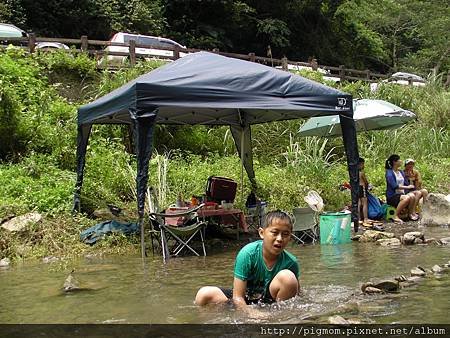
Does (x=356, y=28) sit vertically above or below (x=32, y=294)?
above

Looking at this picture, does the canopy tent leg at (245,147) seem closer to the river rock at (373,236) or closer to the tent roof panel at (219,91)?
the tent roof panel at (219,91)

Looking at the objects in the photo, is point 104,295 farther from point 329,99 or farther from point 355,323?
point 329,99

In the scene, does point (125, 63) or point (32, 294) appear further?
point (125, 63)

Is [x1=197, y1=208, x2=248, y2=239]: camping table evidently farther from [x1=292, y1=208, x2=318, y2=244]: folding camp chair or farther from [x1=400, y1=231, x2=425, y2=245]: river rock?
[x1=400, y1=231, x2=425, y2=245]: river rock

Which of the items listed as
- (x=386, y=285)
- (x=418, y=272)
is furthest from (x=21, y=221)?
(x=418, y=272)

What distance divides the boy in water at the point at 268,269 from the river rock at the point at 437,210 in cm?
662

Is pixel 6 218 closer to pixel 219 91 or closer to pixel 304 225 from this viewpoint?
pixel 219 91

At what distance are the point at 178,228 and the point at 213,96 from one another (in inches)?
75.5

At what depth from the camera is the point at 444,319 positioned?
13.8ft

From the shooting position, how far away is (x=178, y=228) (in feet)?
25.6

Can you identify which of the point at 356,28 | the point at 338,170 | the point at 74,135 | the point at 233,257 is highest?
the point at 356,28

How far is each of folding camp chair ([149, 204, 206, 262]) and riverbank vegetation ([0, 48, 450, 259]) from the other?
0.85 m

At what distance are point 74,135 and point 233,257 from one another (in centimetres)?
625

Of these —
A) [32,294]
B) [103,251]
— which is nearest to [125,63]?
[103,251]
